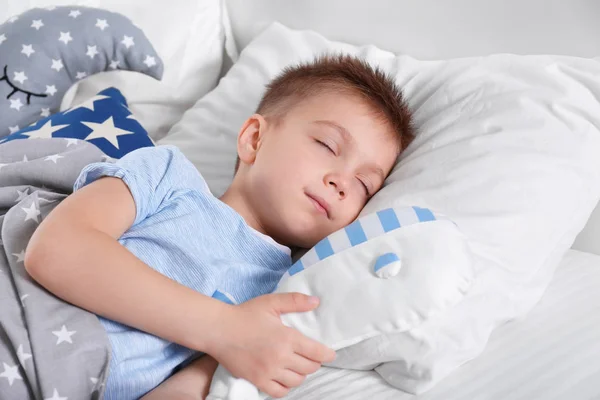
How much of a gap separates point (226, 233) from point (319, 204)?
16 centimetres

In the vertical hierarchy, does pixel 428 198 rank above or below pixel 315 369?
above

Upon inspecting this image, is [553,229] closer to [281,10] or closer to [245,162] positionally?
[245,162]

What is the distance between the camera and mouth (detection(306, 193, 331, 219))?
107 centimetres

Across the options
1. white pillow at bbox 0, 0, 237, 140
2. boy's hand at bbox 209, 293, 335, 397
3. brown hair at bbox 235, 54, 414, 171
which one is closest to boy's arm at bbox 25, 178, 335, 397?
boy's hand at bbox 209, 293, 335, 397

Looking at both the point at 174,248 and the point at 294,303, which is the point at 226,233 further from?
the point at 294,303

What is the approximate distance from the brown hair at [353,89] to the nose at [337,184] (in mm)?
161

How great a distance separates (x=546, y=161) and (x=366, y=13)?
2.31 feet

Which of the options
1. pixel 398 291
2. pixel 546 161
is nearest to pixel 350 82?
pixel 546 161

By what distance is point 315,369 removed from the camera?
0.88 m

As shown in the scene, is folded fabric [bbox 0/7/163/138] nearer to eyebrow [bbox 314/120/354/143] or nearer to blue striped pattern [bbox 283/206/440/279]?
eyebrow [bbox 314/120/354/143]

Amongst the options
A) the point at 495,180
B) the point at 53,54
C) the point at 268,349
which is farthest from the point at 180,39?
the point at 268,349

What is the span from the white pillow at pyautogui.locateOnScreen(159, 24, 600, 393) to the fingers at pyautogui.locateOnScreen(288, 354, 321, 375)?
6 centimetres

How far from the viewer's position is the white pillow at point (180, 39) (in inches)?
69.5

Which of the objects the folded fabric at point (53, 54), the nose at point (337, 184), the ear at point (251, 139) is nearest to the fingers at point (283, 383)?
the nose at point (337, 184)
